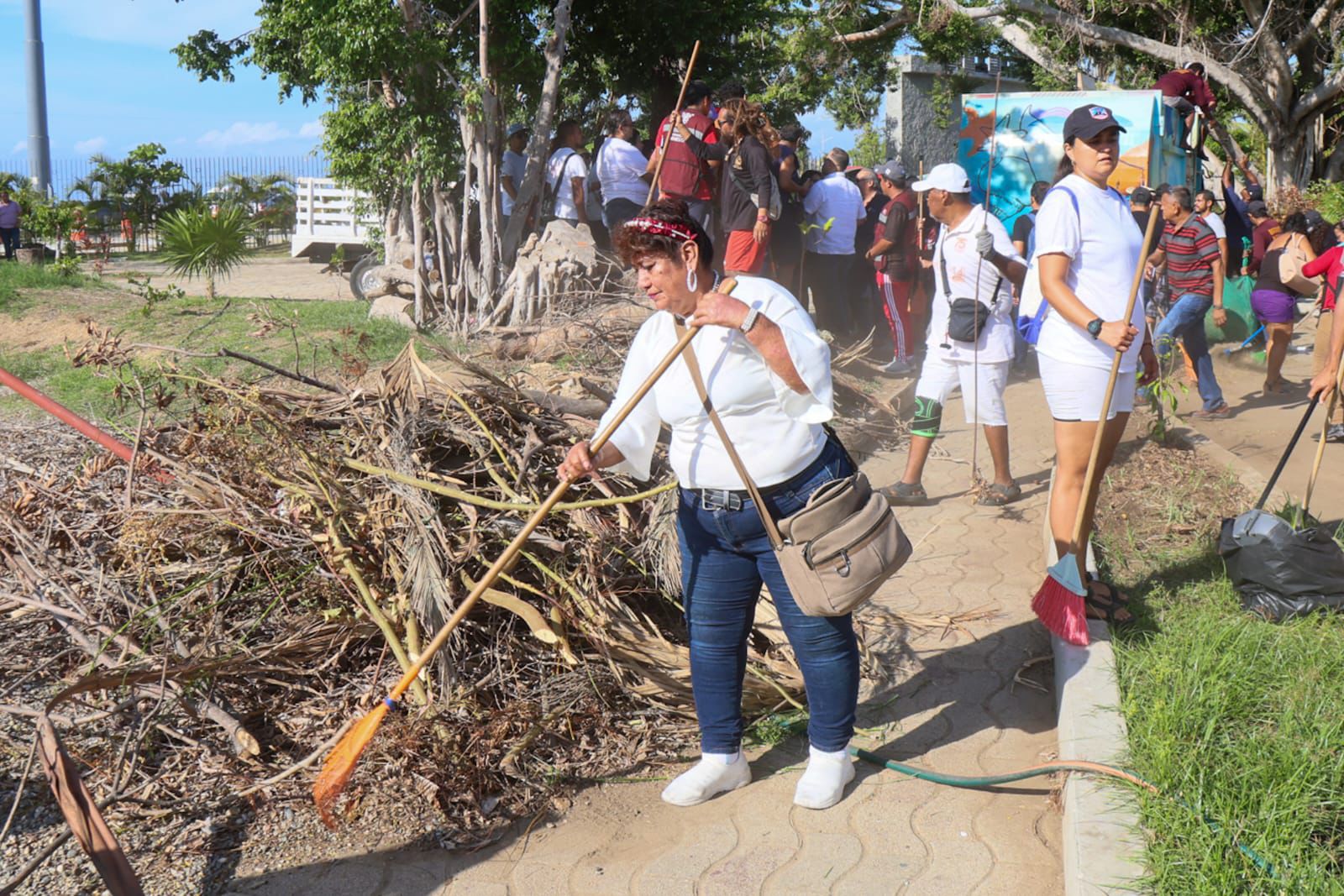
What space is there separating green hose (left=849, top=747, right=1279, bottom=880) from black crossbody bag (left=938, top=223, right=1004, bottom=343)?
3221 millimetres

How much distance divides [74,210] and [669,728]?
1946cm

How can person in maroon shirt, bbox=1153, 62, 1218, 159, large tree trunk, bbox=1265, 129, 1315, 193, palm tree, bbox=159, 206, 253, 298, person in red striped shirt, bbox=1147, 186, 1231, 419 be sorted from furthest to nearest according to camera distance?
large tree trunk, bbox=1265, 129, 1315, 193 → person in maroon shirt, bbox=1153, 62, 1218, 159 → person in red striped shirt, bbox=1147, 186, 1231, 419 → palm tree, bbox=159, 206, 253, 298

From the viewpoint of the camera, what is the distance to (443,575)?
13.0ft

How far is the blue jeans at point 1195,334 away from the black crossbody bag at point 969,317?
10.4ft

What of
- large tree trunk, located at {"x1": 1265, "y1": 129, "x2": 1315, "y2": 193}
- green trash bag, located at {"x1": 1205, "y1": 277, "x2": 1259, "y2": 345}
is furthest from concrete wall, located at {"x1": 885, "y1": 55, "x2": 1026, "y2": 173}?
green trash bag, located at {"x1": 1205, "y1": 277, "x2": 1259, "y2": 345}

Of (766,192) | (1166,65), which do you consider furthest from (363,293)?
(1166,65)

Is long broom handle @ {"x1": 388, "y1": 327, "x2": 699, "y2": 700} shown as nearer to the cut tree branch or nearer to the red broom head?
the red broom head

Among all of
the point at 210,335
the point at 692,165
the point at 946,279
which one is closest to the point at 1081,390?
the point at 946,279

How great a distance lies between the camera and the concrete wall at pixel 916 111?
2805cm

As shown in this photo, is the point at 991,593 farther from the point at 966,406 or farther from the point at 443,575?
the point at 443,575

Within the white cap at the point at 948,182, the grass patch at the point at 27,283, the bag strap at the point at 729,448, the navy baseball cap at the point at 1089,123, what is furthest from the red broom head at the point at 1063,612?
the grass patch at the point at 27,283

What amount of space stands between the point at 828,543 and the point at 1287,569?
229 centimetres

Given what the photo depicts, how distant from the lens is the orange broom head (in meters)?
3.15

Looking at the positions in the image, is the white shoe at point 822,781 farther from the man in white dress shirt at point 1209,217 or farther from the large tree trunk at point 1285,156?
the large tree trunk at point 1285,156
